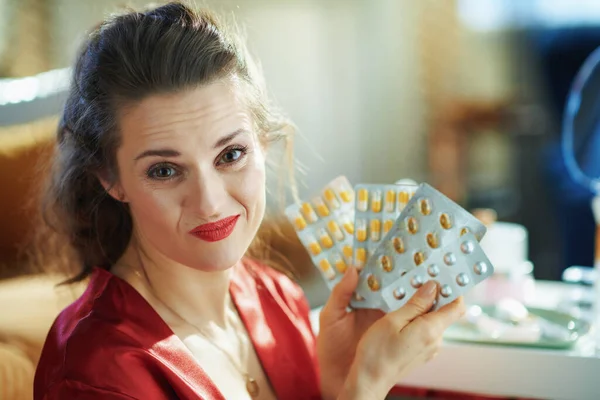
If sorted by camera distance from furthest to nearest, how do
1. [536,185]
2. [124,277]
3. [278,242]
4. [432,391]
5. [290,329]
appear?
[536,185] < [278,242] < [432,391] < [290,329] < [124,277]

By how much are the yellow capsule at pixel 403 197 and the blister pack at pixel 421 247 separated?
6 cm

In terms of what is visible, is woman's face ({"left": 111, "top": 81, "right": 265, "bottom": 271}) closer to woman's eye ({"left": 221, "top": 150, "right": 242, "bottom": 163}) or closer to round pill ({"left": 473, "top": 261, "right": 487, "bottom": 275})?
woman's eye ({"left": 221, "top": 150, "right": 242, "bottom": 163})

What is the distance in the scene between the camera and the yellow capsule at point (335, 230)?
124 cm

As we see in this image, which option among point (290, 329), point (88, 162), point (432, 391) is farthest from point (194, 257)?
point (432, 391)

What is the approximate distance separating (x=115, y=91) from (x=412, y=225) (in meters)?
0.46

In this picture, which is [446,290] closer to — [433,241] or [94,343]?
[433,241]

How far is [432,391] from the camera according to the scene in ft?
A: 4.84

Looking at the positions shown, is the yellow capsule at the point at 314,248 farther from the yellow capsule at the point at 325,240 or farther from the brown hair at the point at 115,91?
the brown hair at the point at 115,91

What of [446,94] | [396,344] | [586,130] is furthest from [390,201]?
[446,94]

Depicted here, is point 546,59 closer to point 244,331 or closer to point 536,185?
point 536,185

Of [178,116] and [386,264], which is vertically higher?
[178,116]

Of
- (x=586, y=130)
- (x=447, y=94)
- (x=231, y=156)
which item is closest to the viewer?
(x=231, y=156)

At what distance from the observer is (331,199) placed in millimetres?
1260

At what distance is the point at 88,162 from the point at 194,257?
21 cm
